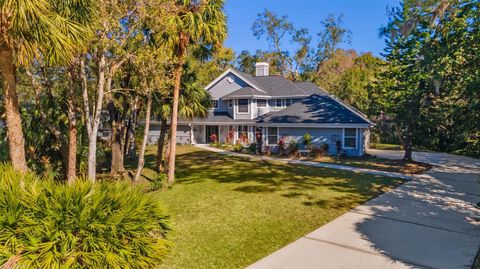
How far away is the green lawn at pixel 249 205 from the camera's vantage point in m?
7.44

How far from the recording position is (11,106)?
26.5ft

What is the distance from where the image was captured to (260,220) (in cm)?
952

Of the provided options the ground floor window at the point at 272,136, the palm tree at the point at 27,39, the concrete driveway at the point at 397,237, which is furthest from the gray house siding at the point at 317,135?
the palm tree at the point at 27,39

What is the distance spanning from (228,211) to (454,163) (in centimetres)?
1874

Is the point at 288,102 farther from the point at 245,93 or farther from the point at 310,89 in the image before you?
the point at 245,93

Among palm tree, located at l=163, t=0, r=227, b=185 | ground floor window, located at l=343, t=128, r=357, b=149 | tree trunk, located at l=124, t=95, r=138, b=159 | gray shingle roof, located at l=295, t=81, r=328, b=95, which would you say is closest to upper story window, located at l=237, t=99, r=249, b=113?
gray shingle roof, located at l=295, t=81, r=328, b=95

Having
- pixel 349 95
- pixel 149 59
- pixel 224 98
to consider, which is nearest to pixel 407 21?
pixel 149 59

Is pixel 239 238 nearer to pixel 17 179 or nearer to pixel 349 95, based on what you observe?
pixel 17 179

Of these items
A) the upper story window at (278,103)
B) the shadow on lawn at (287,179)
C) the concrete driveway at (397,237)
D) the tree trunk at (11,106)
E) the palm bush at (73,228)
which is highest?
the upper story window at (278,103)

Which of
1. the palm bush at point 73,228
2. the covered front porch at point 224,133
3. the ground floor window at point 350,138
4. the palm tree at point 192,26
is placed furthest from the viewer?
the covered front porch at point 224,133

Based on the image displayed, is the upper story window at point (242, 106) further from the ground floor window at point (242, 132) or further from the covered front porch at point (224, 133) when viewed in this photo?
the ground floor window at point (242, 132)

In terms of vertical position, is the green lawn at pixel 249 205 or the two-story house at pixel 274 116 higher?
the two-story house at pixel 274 116

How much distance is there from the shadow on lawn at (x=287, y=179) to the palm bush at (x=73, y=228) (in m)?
6.82

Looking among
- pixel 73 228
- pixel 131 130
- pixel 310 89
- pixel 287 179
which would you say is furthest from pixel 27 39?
pixel 310 89
